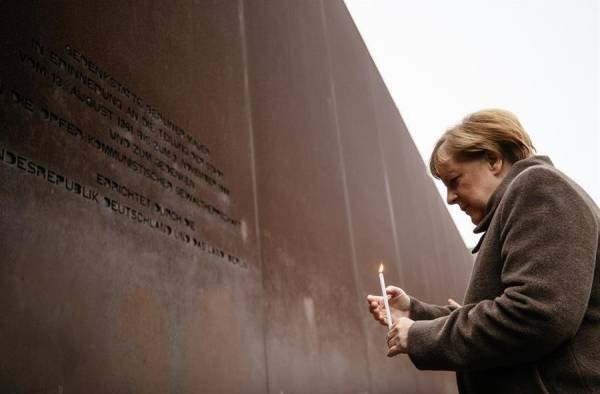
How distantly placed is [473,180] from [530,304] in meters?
0.67

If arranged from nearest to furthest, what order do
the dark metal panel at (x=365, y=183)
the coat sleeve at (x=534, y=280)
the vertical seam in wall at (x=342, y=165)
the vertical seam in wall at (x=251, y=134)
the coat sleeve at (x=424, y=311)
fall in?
the coat sleeve at (x=534, y=280) < the coat sleeve at (x=424, y=311) < the vertical seam in wall at (x=251, y=134) < the vertical seam in wall at (x=342, y=165) < the dark metal panel at (x=365, y=183)

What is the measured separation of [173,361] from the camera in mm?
1848

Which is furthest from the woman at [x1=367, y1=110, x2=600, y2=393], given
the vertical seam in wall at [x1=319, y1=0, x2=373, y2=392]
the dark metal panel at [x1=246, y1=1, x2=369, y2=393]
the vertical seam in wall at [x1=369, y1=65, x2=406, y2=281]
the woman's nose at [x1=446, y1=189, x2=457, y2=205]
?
the vertical seam in wall at [x1=369, y1=65, x2=406, y2=281]

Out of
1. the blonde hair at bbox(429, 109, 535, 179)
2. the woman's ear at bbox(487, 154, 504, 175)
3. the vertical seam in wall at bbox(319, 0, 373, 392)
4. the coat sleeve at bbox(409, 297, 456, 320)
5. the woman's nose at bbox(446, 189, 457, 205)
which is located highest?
the vertical seam in wall at bbox(319, 0, 373, 392)

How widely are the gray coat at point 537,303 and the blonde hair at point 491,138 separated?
0.36m

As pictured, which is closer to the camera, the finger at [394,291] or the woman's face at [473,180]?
the woman's face at [473,180]

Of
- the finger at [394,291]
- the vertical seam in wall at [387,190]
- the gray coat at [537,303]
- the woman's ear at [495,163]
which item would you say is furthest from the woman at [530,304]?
the vertical seam in wall at [387,190]

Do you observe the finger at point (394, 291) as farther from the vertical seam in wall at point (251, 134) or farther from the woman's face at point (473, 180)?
the vertical seam in wall at point (251, 134)

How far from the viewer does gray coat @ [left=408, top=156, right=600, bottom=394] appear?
4.24 ft

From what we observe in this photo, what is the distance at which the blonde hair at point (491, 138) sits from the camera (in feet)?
5.90

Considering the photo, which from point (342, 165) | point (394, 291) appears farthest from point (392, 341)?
point (342, 165)

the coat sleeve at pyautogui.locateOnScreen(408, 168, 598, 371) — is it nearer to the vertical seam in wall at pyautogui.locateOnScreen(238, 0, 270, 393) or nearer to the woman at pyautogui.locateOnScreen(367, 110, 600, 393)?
the woman at pyautogui.locateOnScreen(367, 110, 600, 393)

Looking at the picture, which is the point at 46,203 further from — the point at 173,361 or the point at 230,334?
the point at 230,334

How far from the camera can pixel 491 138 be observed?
71.6 inches
